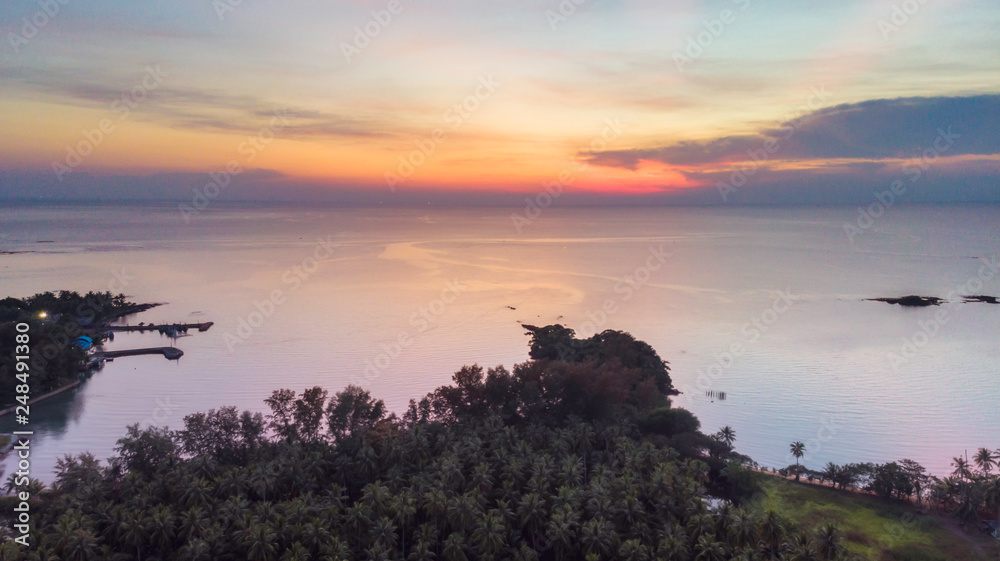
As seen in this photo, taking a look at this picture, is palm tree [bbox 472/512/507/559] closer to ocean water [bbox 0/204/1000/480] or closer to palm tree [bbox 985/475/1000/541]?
ocean water [bbox 0/204/1000/480]

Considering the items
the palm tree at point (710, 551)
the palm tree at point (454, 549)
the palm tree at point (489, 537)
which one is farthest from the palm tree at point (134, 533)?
the palm tree at point (710, 551)

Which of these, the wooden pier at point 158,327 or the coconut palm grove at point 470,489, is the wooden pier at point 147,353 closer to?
the wooden pier at point 158,327

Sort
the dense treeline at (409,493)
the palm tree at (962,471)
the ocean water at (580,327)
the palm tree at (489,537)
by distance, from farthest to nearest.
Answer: the ocean water at (580,327), the palm tree at (962,471), the palm tree at (489,537), the dense treeline at (409,493)

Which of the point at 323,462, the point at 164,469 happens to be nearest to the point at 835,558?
the point at 323,462

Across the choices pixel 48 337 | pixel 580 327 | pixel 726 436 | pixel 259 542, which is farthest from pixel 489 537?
pixel 580 327

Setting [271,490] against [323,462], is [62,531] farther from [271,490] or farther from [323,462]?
[323,462]

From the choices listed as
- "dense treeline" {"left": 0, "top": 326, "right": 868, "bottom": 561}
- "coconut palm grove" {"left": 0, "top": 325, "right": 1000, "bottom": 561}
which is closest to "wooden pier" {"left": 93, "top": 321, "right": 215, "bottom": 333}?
"coconut palm grove" {"left": 0, "top": 325, "right": 1000, "bottom": 561}

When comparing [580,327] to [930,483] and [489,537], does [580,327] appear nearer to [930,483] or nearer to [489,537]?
[930,483]
